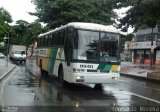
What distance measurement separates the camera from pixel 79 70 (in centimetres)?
1566

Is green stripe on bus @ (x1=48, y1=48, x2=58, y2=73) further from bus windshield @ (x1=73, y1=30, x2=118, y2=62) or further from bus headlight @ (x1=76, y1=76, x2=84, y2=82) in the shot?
bus headlight @ (x1=76, y1=76, x2=84, y2=82)

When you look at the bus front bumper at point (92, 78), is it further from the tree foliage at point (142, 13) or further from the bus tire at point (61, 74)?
the tree foliage at point (142, 13)

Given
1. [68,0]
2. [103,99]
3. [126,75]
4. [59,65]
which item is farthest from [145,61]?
[103,99]

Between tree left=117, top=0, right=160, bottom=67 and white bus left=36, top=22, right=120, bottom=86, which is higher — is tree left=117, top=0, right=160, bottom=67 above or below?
above

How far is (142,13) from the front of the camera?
25.4 meters

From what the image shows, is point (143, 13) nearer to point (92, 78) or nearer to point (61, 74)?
point (61, 74)

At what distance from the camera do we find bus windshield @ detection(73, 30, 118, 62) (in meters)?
15.8

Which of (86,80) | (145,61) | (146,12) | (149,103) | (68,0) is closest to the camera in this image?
(149,103)

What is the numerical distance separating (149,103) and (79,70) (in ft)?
13.4

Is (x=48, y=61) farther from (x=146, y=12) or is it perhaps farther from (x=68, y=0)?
(x=68, y=0)

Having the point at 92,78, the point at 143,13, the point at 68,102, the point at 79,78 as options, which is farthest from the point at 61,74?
the point at 143,13

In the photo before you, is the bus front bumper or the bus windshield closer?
the bus front bumper

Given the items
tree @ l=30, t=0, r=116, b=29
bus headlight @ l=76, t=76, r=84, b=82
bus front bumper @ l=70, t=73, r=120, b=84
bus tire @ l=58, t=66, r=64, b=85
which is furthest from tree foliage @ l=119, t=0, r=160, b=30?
tree @ l=30, t=0, r=116, b=29

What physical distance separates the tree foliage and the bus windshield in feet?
23.3
